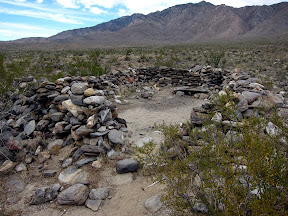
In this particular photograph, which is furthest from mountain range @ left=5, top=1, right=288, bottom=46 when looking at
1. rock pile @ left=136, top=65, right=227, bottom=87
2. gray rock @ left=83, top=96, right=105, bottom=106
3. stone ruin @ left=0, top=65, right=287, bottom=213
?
gray rock @ left=83, top=96, right=105, bottom=106

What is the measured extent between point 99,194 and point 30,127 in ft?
11.6

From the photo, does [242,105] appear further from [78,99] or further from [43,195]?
[43,195]

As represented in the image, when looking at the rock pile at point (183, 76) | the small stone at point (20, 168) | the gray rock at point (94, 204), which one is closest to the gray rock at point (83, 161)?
the gray rock at point (94, 204)

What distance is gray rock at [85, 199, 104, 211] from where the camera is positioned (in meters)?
3.68

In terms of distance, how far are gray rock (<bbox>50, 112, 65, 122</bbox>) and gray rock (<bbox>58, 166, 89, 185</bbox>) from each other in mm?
1889

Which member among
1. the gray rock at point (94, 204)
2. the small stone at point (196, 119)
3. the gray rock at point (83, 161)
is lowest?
the gray rock at point (94, 204)

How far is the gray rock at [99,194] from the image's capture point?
389cm

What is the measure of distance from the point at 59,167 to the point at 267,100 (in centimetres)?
618

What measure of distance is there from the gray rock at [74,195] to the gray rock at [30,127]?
2862mm

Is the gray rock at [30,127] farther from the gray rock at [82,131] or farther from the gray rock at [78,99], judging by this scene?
the gray rock at [82,131]

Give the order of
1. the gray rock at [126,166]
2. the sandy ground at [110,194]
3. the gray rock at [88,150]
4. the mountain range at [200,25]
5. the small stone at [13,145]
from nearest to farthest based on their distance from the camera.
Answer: the sandy ground at [110,194], the gray rock at [126,166], the gray rock at [88,150], the small stone at [13,145], the mountain range at [200,25]

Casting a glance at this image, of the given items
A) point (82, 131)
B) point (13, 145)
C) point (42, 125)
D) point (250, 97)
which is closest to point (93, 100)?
point (82, 131)

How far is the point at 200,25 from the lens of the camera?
102 metres

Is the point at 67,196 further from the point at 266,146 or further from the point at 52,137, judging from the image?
the point at 266,146
